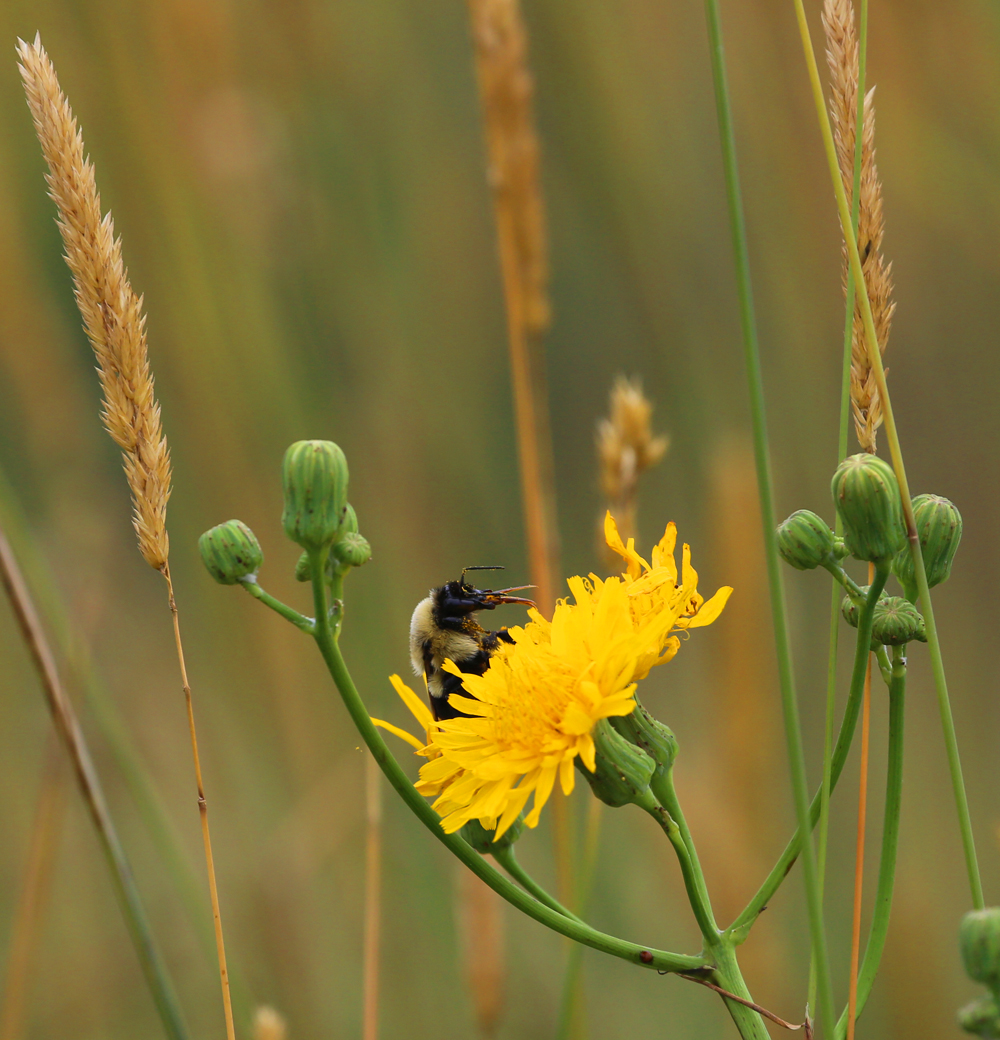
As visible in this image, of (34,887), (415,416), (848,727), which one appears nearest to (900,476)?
(848,727)

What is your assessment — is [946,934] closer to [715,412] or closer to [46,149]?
[715,412]

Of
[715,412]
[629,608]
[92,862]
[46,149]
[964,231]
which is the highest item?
[964,231]

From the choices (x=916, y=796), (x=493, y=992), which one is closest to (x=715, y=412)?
(x=916, y=796)

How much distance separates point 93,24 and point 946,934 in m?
5.27

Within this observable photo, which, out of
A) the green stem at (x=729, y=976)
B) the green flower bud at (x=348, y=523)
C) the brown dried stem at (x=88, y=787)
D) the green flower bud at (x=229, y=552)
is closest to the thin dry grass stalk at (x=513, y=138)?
the green flower bud at (x=348, y=523)

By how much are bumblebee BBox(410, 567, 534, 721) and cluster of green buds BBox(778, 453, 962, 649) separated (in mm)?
752

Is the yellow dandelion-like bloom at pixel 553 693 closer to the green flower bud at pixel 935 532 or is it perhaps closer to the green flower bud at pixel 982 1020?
the green flower bud at pixel 935 532

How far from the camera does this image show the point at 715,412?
491cm

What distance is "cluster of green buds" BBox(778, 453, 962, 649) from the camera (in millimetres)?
Result: 1759

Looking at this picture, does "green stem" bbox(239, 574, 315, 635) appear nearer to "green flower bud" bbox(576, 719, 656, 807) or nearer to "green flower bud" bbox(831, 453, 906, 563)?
"green flower bud" bbox(576, 719, 656, 807)

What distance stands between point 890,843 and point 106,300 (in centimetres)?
164

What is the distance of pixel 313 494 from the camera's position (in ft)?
6.16

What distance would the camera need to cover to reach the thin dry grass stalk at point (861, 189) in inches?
73.2

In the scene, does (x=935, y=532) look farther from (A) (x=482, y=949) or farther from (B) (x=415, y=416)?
(B) (x=415, y=416)
